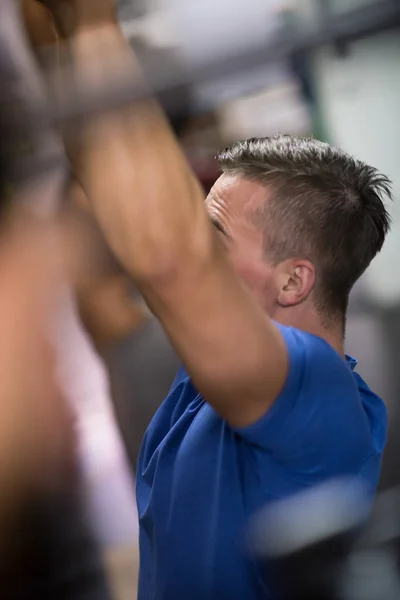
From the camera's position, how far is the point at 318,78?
392 millimetres

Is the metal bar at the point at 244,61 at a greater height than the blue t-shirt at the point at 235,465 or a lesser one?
greater

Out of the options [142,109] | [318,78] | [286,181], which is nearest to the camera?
[142,109]

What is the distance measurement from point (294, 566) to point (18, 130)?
1.06 ft

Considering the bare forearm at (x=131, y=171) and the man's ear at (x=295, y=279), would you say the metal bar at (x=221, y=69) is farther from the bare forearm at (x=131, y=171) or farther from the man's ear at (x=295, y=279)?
the man's ear at (x=295, y=279)

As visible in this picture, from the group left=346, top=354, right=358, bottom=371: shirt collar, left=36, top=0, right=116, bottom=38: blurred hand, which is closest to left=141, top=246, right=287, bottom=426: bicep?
left=36, top=0, right=116, bottom=38: blurred hand

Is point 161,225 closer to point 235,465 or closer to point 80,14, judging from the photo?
point 80,14

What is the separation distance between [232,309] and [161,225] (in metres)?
0.05

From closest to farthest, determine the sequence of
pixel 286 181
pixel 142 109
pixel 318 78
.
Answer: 1. pixel 142 109
2. pixel 318 78
3. pixel 286 181

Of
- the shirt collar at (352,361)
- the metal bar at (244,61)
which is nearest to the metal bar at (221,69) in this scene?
the metal bar at (244,61)

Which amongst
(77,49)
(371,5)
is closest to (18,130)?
A: (77,49)

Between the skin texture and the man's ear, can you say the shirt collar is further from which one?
the skin texture

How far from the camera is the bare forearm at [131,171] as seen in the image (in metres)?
0.28

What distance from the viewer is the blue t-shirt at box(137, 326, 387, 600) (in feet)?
1.27

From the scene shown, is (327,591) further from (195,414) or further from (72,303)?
(72,303)
